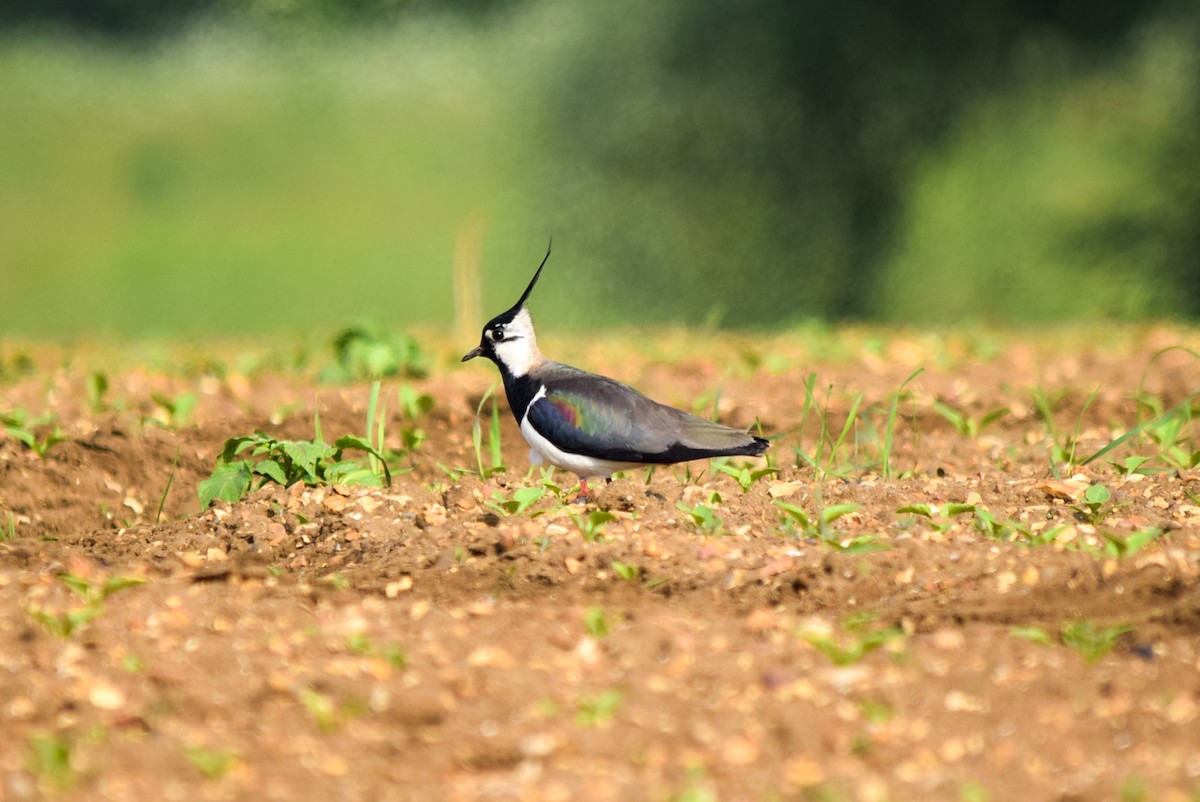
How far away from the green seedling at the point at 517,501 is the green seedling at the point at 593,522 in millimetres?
160

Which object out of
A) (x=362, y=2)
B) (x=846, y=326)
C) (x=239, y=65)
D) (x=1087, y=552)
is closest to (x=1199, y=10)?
(x=846, y=326)

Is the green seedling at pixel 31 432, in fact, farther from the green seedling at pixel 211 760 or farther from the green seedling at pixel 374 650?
the green seedling at pixel 211 760

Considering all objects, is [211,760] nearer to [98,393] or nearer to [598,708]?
[598,708]

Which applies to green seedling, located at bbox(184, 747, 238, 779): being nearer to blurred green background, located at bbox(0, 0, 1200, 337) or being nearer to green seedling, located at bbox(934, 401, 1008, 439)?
green seedling, located at bbox(934, 401, 1008, 439)

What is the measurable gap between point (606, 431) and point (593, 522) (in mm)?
456

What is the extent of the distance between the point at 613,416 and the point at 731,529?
1.76 feet

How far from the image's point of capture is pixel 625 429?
3832 mm

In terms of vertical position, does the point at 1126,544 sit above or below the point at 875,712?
above

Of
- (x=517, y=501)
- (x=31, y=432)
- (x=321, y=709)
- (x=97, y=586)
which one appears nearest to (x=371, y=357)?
(x=31, y=432)

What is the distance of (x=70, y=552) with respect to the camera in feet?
12.0

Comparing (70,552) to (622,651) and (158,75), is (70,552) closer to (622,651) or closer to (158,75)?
(622,651)

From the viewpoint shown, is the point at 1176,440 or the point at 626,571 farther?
the point at 1176,440

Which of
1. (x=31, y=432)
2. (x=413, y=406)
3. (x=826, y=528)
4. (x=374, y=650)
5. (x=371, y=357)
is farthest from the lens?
(x=371, y=357)

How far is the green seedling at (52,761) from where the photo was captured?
7.41ft
